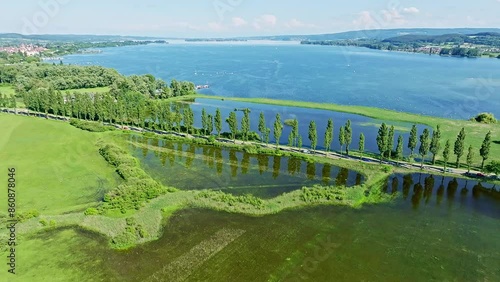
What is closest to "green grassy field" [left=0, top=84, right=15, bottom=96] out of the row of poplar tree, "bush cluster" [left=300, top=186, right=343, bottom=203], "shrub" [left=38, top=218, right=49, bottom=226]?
the row of poplar tree

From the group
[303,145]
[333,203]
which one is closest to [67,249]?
[333,203]

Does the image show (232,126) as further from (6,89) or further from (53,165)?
(6,89)

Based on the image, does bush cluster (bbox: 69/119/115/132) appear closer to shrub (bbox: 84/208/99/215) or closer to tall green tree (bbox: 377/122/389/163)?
shrub (bbox: 84/208/99/215)

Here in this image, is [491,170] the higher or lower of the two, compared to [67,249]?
higher

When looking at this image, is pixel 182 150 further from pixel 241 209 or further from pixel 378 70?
pixel 378 70

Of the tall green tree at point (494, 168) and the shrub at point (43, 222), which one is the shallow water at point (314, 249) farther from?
the tall green tree at point (494, 168)

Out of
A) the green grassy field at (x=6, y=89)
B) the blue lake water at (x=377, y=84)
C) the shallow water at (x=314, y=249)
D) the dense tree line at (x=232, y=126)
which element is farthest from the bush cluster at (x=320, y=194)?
the green grassy field at (x=6, y=89)

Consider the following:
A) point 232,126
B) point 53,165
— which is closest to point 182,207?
point 53,165
